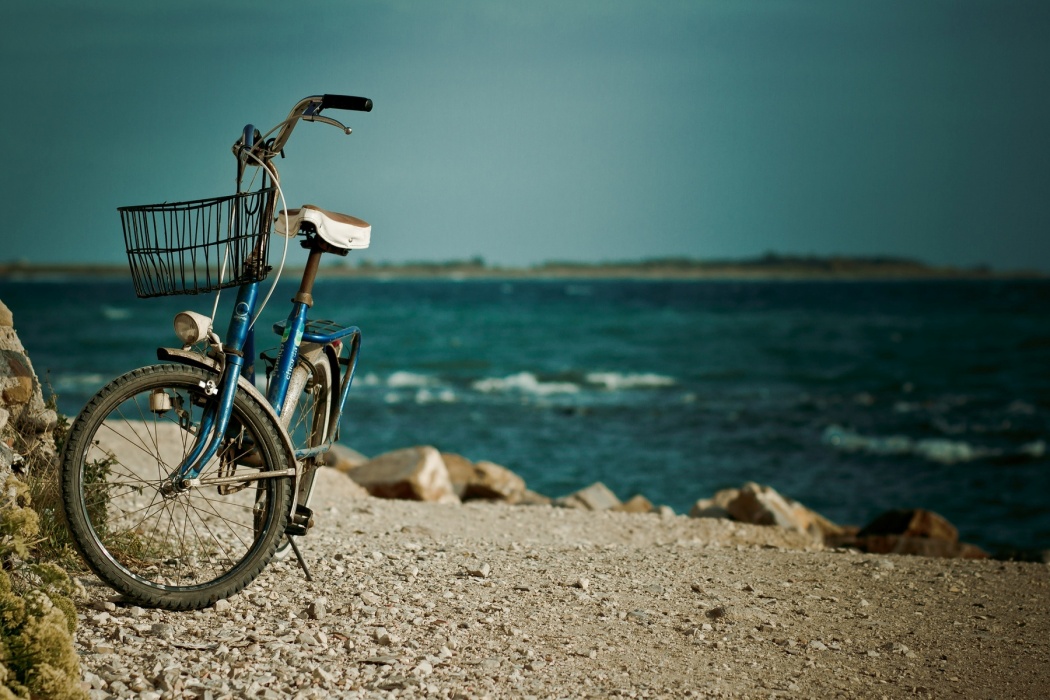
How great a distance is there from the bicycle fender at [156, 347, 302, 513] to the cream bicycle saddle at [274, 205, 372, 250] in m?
0.68

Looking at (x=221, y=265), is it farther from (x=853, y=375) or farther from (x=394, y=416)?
(x=853, y=375)

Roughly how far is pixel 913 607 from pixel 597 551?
74.8 inches

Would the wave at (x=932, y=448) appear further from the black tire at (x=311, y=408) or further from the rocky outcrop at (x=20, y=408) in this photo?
the rocky outcrop at (x=20, y=408)

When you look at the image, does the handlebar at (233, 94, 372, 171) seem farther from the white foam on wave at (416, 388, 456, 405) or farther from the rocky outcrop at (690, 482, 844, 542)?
the white foam on wave at (416, 388, 456, 405)

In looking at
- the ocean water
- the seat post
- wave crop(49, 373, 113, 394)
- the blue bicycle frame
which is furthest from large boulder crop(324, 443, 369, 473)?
wave crop(49, 373, 113, 394)

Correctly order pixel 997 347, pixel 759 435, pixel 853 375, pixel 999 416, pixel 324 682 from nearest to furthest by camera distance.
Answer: pixel 324 682, pixel 759 435, pixel 999 416, pixel 853 375, pixel 997 347

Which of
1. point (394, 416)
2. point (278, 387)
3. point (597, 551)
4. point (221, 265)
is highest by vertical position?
point (221, 265)

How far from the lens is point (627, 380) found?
2853 centimetres

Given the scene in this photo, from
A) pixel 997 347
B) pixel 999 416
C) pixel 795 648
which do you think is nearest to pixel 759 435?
pixel 999 416

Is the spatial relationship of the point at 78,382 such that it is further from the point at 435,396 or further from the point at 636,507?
the point at 636,507

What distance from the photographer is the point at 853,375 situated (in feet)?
99.0

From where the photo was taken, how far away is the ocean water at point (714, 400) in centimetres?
1594

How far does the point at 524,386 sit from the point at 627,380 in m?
3.34

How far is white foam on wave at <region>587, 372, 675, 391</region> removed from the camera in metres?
27.3
